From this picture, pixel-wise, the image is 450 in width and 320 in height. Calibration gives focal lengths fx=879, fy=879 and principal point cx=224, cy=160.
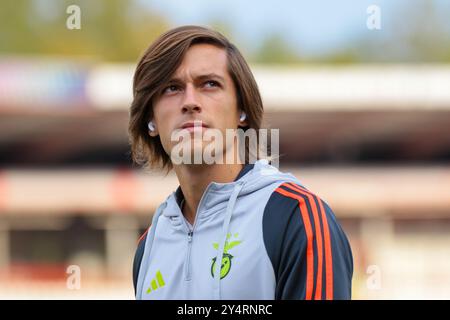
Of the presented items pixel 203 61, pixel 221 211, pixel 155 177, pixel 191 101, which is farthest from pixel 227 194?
pixel 155 177

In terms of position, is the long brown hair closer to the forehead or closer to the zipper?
the forehead

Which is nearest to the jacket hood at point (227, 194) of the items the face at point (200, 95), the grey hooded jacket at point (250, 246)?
the grey hooded jacket at point (250, 246)

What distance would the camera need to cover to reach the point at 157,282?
110 inches

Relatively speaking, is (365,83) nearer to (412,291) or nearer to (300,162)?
(300,162)

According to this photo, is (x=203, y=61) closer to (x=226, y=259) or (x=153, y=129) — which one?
(x=153, y=129)

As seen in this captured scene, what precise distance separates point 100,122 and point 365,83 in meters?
8.05

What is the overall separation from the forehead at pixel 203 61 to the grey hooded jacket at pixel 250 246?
34cm

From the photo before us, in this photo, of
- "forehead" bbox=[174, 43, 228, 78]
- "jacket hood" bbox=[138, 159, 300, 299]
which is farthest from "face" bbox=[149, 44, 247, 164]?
"jacket hood" bbox=[138, 159, 300, 299]

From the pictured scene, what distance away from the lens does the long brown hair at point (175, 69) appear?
9.04 feet

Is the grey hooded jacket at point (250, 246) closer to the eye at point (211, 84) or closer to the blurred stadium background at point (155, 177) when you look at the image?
the eye at point (211, 84)

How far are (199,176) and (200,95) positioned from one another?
10.1 inches

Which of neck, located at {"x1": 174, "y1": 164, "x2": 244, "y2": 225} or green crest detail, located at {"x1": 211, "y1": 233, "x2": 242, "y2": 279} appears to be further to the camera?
neck, located at {"x1": 174, "y1": 164, "x2": 244, "y2": 225}

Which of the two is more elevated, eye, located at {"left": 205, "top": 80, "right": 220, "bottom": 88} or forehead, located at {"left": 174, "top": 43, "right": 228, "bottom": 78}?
forehead, located at {"left": 174, "top": 43, "right": 228, "bottom": 78}

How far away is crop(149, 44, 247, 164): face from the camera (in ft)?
8.89
